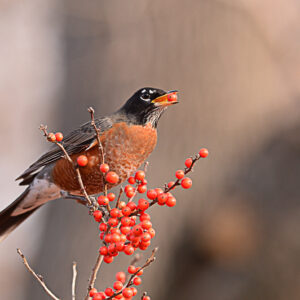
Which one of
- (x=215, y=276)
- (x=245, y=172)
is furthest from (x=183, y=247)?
(x=245, y=172)

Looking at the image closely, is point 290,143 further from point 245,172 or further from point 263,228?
point 263,228

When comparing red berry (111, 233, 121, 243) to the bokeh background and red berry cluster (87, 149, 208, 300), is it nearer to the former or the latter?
red berry cluster (87, 149, 208, 300)

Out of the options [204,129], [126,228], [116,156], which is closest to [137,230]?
[126,228]

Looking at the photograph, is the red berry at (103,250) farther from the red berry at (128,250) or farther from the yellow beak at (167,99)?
the yellow beak at (167,99)

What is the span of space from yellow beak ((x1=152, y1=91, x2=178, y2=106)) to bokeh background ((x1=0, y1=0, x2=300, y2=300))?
2.02 meters

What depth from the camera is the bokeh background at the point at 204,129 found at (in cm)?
384

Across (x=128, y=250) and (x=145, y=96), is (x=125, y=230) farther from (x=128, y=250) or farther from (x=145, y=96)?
(x=145, y=96)

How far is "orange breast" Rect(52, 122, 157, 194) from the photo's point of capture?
6.32 feet

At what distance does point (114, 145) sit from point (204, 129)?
232cm

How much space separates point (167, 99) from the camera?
1.90 m

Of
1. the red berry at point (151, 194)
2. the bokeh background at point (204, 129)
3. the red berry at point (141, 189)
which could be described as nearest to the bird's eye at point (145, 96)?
→ the red berry at point (141, 189)

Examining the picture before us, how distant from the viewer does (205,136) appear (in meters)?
4.23

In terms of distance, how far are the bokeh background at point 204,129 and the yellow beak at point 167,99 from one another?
2.02m

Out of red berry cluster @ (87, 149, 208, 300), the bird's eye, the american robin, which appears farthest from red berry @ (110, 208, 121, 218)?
the bird's eye
